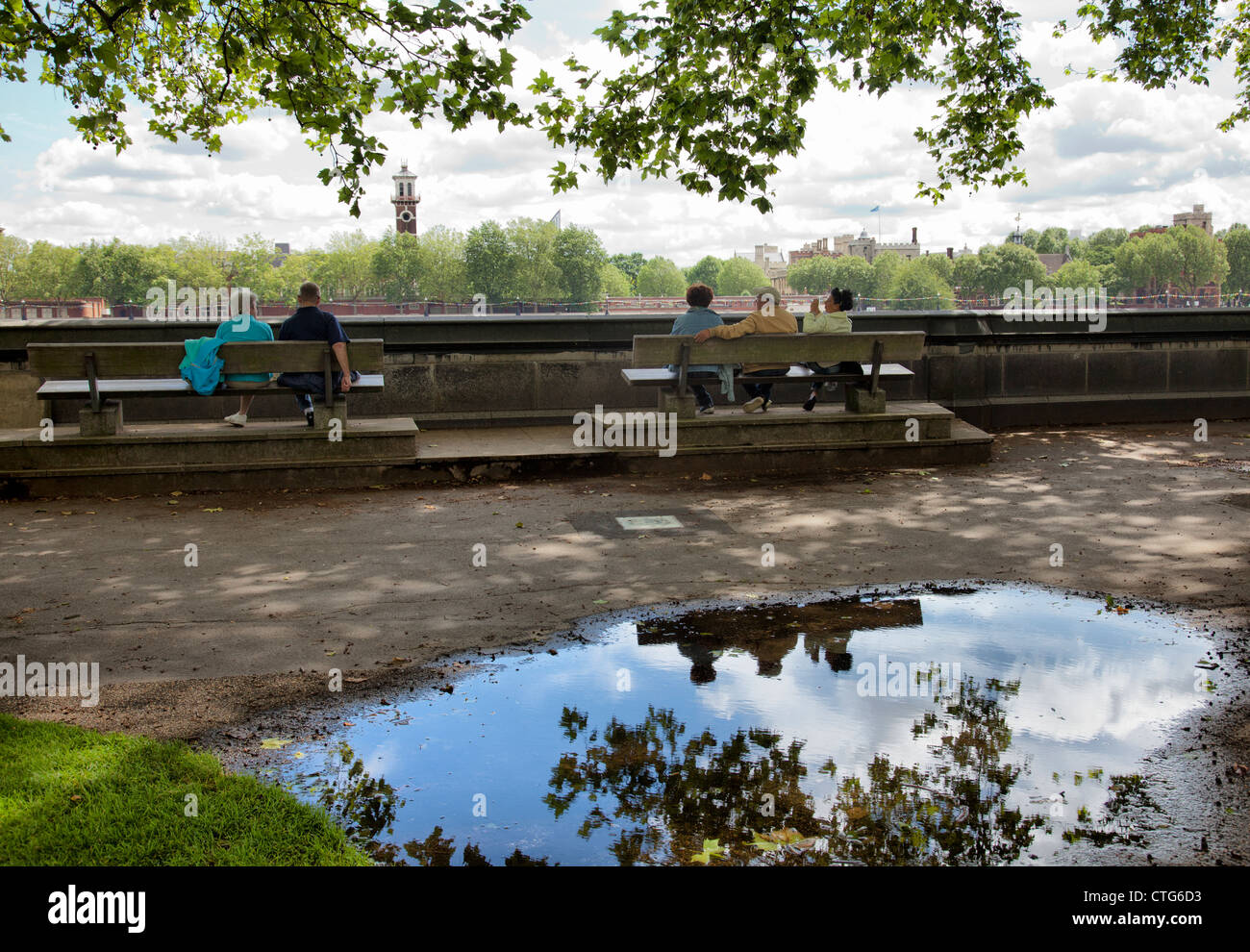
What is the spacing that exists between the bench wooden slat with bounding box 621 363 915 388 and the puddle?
4794mm

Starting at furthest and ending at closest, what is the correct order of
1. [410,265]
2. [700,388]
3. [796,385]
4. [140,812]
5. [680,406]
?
[410,265]
[796,385]
[700,388]
[680,406]
[140,812]

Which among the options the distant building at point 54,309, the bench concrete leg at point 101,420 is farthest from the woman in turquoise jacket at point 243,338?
the distant building at point 54,309

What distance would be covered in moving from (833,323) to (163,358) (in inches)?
241

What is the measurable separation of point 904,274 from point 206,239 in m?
108

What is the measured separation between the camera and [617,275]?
557 ft

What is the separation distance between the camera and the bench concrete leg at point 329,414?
906cm

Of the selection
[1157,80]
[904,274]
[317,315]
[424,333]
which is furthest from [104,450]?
[904,274]

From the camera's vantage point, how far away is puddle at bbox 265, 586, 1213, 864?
10.2 ft

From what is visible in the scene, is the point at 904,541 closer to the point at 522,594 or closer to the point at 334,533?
the point at 522,594

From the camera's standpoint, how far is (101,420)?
8680 mm

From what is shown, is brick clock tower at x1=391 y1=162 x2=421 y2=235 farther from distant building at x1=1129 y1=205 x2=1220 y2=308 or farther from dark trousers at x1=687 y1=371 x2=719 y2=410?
dark trousers at x1=687 y1=371 x2=719 y2=410

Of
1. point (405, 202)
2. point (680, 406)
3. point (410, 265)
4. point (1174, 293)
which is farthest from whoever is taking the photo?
point (405, 202)

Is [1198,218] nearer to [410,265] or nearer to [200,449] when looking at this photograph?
[410,265]

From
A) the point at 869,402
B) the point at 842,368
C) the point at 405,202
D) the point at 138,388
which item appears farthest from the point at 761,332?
the point at 405,202
